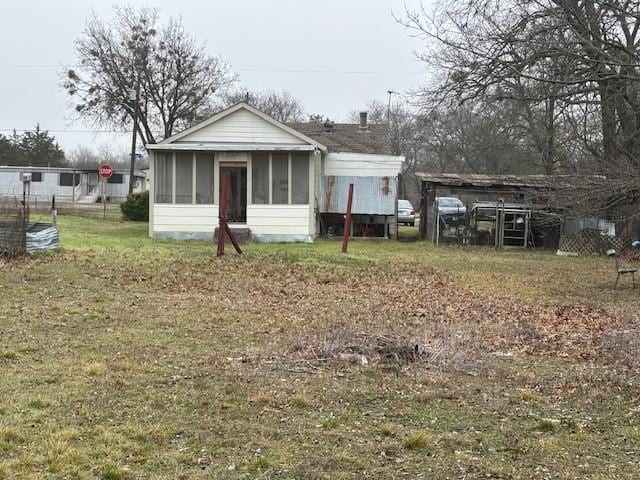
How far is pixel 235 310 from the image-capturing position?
29.8 feet

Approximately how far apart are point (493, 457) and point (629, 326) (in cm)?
547

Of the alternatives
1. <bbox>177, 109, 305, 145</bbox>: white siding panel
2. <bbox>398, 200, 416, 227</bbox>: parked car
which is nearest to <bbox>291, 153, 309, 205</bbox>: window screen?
<bbox>177, 109, 305, 145</bbox>: white siding panel

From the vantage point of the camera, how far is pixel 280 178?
2039 centimetres

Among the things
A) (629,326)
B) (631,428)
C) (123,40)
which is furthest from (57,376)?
(123,40)

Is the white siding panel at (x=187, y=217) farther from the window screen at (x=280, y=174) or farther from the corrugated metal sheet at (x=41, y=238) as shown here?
the corrugated metal sheet at (x=41, y=238)

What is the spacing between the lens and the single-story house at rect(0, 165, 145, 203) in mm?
46094

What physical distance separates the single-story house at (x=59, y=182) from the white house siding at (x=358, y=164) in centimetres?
2779

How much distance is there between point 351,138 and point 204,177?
7772mm

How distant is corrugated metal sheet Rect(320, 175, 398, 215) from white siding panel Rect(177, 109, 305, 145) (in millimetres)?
2963

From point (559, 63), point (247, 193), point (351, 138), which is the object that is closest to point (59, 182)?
point (351, 138)

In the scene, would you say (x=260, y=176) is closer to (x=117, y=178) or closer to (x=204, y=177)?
(x=204, y=177)

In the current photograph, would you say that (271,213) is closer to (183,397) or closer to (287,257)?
(287,257)

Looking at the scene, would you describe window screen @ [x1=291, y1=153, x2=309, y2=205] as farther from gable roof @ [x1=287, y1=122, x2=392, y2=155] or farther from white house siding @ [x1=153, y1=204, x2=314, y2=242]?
gable roof @ [x1=287, y1=122, x2=392, y2=155]

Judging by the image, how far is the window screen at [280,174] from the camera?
20.3 metres
